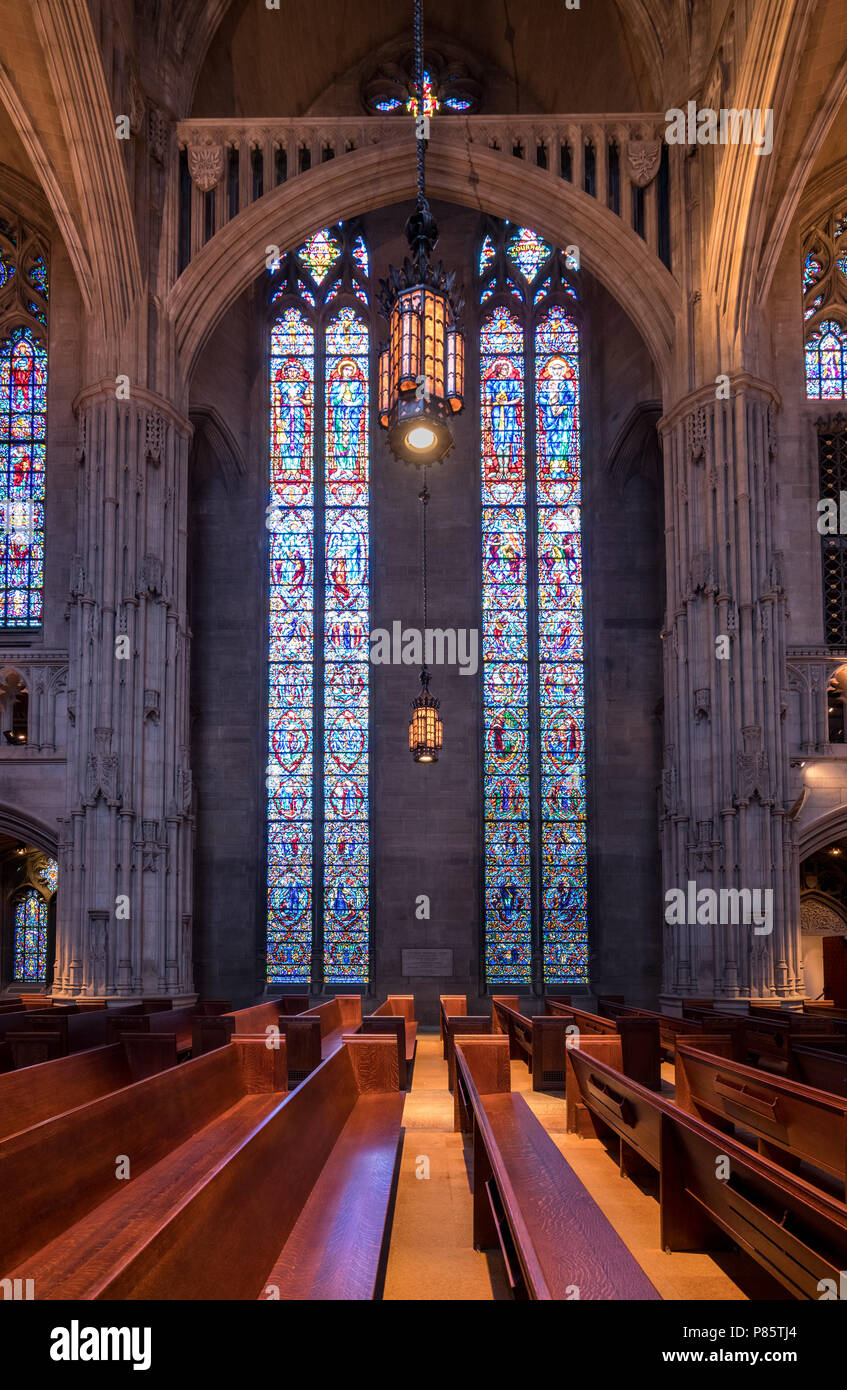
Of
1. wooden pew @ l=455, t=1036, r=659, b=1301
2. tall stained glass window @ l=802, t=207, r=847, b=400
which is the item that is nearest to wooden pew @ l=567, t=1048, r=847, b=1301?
wooden pew @ l=455, t=1036, r=659, b=1301

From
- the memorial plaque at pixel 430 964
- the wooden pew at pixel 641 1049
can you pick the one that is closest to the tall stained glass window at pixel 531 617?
the memorial plaque at pixel 430 964

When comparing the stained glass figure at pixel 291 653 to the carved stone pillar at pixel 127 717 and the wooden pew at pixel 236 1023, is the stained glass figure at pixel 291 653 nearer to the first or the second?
the carved stone pillar at pixel 127 717

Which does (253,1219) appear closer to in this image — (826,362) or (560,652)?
(560,652)

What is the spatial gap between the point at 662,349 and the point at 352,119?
216 inches

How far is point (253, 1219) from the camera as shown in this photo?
10.3ft

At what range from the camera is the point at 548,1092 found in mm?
9000

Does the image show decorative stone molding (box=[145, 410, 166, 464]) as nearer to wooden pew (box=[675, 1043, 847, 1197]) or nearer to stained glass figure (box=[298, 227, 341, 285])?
stained glass figure (box=[298, 227, 341, 285])

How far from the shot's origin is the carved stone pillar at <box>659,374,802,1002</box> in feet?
42.6

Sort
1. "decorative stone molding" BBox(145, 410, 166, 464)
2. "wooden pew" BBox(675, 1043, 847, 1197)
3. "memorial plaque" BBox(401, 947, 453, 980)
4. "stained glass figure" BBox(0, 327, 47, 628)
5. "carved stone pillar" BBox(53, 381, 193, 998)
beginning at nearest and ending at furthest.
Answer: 1. "wooden pew" BBox(675, 1043, 847, 1197)
2. "carved stone pillar" BBox(53, 381, 193, 998)
3. "decorative stone molding" BBox(145, 410, 166, 464)
4. "stained glass figure" BBox(0, 327, 47, 628)
5. "memorial plaque" BBox(401, 947, 453, 980)

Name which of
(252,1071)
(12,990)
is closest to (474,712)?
(12,990)

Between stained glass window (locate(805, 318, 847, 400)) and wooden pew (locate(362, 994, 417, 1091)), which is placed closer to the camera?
wooden pew (locate(362, 994, 417, 1091))

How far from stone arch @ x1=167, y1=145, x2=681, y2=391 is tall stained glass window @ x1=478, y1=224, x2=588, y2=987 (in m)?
3.37

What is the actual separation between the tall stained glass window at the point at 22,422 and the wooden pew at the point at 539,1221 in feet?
40.1
